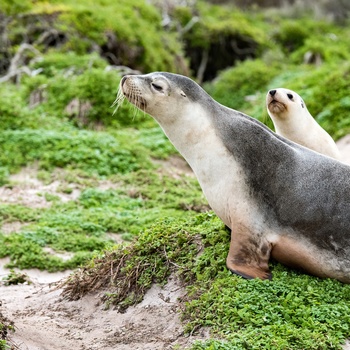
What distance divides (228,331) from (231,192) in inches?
46.0

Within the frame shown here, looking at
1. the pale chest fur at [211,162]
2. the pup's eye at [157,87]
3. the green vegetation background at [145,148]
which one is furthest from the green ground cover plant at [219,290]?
the pup's eye at [157,87]

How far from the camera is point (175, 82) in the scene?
20.1 ft

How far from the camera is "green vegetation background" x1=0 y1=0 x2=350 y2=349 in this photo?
530 centimetres

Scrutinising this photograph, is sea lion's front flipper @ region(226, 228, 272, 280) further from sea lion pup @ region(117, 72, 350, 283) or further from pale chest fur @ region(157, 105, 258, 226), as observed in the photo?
pale chest fur @ region(157, 105, 258, 226)

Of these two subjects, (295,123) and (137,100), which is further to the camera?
(295,123)

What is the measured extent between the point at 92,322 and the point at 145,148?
22.2 feet

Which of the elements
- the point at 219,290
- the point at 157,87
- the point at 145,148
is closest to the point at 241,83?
the point at 145,148

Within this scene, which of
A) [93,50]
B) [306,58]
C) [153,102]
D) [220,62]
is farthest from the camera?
[220,62]

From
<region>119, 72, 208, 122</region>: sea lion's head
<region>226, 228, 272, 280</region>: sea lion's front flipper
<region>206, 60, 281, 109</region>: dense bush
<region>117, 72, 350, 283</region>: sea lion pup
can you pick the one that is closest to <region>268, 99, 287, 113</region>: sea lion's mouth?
<region>117, 72, 350, 283</region>: sea lion pup

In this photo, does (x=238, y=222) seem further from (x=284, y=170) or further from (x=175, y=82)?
(x=175, y=82)

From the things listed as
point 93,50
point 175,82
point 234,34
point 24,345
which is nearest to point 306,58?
point 234,34

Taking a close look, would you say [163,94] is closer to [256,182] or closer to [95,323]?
[256,182]

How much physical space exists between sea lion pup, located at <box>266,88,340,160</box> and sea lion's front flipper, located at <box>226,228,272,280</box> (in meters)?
2.01

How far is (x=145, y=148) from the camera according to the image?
12562mm
